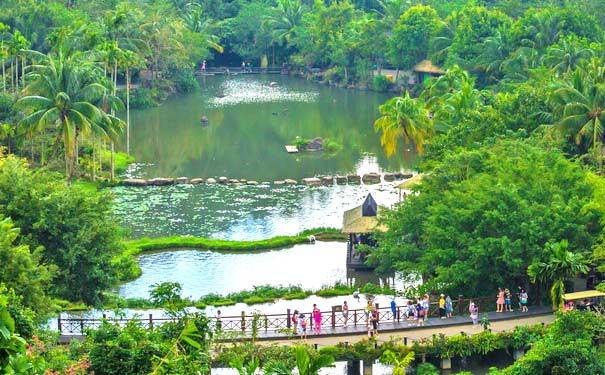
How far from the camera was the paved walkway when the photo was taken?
4209 cm

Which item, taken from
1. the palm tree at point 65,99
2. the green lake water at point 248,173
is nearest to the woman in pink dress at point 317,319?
the green lake water at point 248,173

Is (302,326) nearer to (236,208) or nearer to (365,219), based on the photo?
(365,219)

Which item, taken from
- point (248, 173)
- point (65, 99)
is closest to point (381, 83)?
point (248, 173)

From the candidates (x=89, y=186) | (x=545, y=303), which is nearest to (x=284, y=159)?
(x=89, y=186)

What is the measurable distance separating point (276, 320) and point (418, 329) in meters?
5.22

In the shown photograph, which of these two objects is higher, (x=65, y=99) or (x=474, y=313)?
(x=65, y=99)

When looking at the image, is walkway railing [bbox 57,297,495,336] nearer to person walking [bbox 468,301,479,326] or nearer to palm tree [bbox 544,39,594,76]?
person walking [bbox 468,301,479,326]

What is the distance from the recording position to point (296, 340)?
41.8m

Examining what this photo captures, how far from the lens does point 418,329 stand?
43125 mm

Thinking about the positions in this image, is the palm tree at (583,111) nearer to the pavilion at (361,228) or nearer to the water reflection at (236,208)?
the pavilion at (361,228)

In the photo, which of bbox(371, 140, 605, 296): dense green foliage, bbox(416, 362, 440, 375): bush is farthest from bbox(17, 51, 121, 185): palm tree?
bbox(416, 362, 440, 375): bush

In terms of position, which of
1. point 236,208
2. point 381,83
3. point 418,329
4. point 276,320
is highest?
point 381,83

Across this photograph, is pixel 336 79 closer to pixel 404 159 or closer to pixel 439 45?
pixel 439 45

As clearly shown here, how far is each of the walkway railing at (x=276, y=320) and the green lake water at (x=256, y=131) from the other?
101 feet
